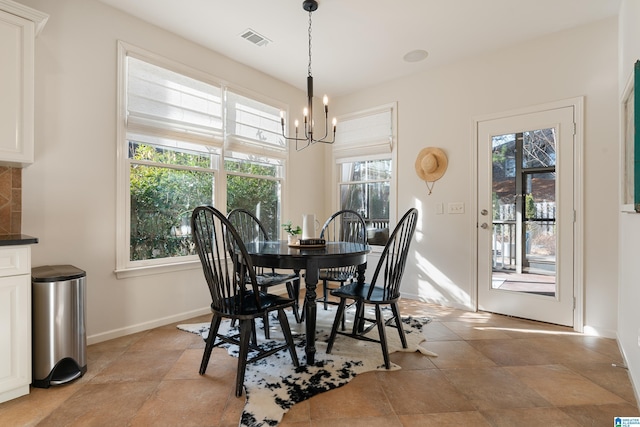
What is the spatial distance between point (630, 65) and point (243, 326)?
3002 mm

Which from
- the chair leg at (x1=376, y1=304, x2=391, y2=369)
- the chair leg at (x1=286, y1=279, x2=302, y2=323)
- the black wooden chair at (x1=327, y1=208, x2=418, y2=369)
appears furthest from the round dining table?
the chair leg at (x1=286, y1=279, x2=302, y2=323)

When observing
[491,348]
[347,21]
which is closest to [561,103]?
[347,21]

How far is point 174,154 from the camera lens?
3.12 meters

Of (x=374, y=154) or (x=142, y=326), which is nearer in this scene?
(x=142, y=326)

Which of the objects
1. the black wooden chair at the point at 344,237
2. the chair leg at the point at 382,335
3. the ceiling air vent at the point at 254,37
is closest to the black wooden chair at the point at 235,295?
the chair leg at the point at 382,335

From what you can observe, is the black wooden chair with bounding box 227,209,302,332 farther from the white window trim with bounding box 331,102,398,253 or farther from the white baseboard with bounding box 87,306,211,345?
the white window trim with bounding box 331,102,398,253

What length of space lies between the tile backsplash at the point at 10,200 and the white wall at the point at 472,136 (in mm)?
3595

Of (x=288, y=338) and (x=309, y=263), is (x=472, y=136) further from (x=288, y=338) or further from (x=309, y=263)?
(x=288, y=338)

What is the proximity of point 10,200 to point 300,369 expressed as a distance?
7.39 ft

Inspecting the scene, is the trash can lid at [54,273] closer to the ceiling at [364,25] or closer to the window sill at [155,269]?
the window sill at [155,269]

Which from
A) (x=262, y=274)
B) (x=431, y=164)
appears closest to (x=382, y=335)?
(x=262, y=274)

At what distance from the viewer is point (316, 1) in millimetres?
2584

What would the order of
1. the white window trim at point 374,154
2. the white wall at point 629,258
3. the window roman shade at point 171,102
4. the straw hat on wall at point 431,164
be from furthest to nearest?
the white window trim at point 374,154 → the straw hat on wall at point 431,164 → the window roman shade at point 171,102 → the white wall at point 629,258

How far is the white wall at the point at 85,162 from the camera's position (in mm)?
2324
